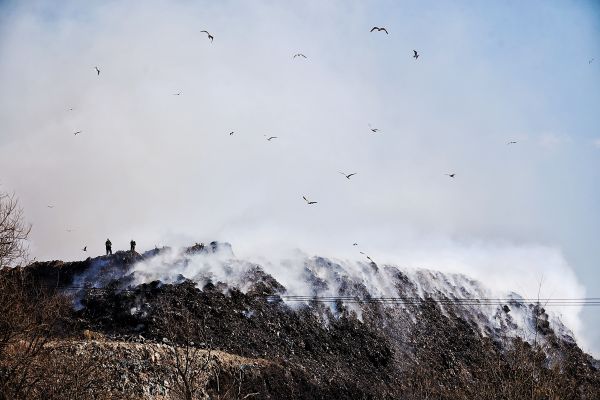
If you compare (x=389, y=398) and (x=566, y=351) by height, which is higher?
(x=566, y=351)

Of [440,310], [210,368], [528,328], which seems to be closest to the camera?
[210,368]

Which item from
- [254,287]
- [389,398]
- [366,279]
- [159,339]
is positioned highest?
[366,279]

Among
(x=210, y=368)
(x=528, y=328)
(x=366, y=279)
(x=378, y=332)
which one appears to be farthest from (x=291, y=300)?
(x=528, y=328)

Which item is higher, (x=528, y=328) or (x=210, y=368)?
(x=528, y=328)

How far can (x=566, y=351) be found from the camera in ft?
153

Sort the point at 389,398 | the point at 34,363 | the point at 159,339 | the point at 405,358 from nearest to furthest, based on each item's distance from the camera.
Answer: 1. the point at 34,363
2. the point at 159,339
3. the point at 389,398
4. the point at 405,358

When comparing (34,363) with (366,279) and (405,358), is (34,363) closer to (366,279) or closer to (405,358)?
(405,358)

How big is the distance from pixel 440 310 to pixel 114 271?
27.9 metres

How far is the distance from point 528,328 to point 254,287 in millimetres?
28759

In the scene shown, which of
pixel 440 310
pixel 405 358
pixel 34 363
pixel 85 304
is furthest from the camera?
pixel 440 310

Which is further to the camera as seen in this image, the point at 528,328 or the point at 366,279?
the point at 528,328

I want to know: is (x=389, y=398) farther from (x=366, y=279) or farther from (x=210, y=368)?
(x=366, y=279)

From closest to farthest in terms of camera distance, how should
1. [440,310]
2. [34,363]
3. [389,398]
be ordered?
[34,363] → [389,398] → [440,310]

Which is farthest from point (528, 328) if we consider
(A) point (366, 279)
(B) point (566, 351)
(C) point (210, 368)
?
(C) point (210, 368)
